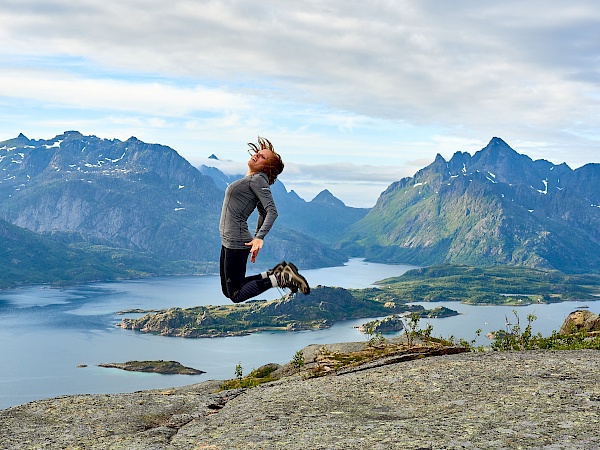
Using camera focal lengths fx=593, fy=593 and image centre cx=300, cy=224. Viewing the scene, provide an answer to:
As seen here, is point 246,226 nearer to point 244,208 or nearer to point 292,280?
point 244,208

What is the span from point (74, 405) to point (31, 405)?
167 centimetres

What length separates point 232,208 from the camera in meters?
11.1

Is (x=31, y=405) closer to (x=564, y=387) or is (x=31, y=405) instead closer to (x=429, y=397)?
(x=429, y=397)

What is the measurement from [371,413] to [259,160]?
22.1 ft

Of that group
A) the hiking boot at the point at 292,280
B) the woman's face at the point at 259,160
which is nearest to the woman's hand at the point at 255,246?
the hiking boot at the point at 292,280

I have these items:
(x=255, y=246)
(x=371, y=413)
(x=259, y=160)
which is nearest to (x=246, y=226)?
(x=255, y=246)

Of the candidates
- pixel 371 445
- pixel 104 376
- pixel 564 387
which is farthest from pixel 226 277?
pixel 104 376

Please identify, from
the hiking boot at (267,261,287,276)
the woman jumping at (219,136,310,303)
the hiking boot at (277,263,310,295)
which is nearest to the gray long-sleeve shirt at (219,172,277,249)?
the woman jumping at (219,136,310,303)

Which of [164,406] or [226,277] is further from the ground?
[226,277]

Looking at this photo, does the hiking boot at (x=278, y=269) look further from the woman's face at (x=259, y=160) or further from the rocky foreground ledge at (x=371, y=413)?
the rocky foreground ledge at (x=371, y=413)

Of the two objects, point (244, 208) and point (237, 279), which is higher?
point (244, 208)

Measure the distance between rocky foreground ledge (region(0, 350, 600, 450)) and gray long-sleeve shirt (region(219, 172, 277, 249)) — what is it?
13.5ft

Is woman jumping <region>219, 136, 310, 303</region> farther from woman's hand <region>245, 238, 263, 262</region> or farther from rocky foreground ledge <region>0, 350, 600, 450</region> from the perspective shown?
rocky foreground ledge <region>0, 350, 600, 450</region>

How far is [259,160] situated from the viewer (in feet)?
37.4
